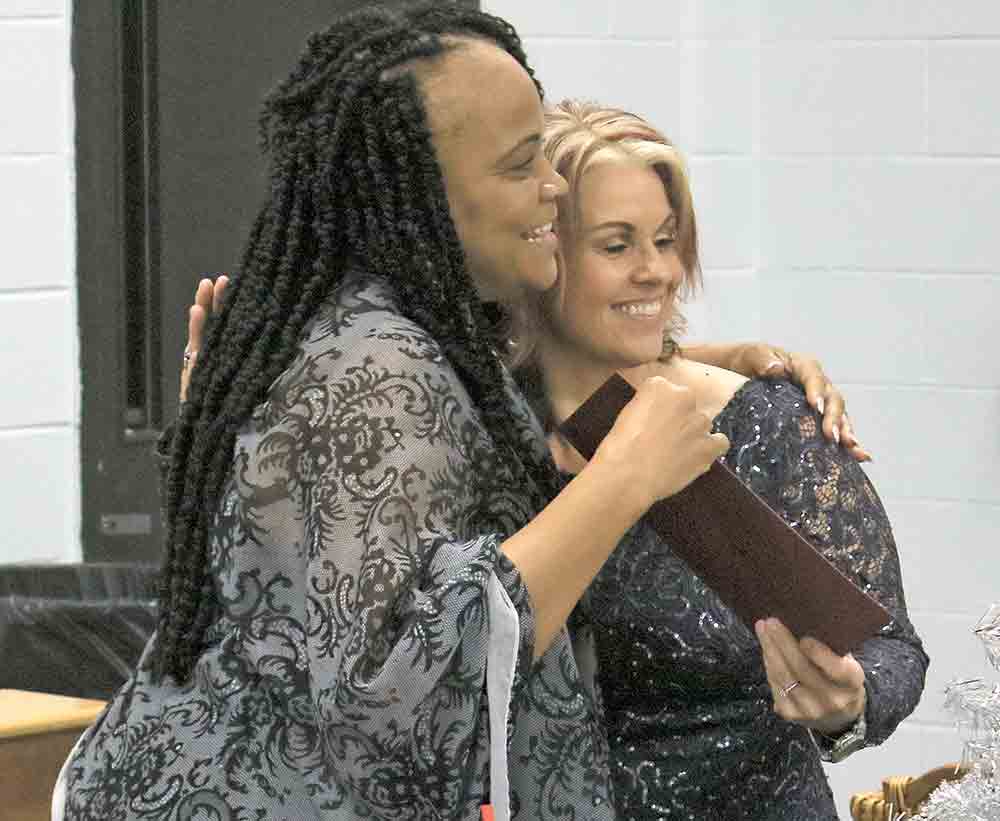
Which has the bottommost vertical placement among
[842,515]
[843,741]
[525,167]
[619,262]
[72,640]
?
[72,640]

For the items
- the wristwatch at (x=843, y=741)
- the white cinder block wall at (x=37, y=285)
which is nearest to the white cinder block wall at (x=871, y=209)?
the white cinder block wall at (x=37, y=285)

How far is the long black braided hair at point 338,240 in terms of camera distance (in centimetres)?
150

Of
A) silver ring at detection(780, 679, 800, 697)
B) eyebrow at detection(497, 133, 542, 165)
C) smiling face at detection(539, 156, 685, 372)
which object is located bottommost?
silver ring at detection(780, 679, 800, 697)

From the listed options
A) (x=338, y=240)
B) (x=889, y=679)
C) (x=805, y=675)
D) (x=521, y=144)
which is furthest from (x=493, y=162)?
(x=889, y=679)

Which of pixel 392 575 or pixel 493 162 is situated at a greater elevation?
pixel 493 162

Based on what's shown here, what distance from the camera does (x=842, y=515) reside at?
1.84 meters

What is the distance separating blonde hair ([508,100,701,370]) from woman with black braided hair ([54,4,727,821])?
1.12 ft

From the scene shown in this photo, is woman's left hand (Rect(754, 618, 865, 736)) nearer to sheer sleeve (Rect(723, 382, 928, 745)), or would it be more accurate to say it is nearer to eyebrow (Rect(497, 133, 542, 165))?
sheer sleeve (Rect(723, 382, 928, 745))

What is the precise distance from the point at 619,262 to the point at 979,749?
25.4 inches

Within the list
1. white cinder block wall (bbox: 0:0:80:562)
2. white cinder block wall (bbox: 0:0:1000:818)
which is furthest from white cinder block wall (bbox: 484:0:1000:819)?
white cinder block wall (bbox: 0:0:80:562)

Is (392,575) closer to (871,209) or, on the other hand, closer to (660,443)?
(660,443)

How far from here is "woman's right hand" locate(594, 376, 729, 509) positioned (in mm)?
1499

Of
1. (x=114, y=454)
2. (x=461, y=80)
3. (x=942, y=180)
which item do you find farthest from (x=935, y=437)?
(x=461, y=80)

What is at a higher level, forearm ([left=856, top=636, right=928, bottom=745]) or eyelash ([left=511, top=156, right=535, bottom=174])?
eyelash ([left=511, top=156, right=535, bottom=174])
